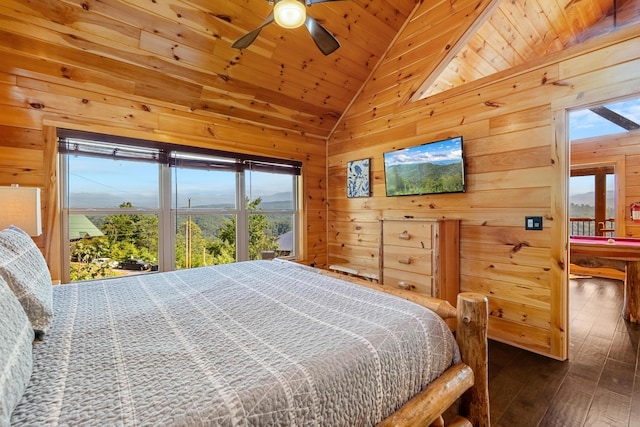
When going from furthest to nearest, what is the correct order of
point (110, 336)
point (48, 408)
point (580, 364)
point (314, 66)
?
1. point (314, 66)
2. point (580, 364)
3. point (110, 336)
4. point (48, 408)

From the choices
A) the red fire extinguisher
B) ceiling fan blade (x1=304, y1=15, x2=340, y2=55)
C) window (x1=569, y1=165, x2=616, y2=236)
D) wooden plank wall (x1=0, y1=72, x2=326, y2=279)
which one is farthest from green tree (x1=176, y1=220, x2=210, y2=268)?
window (x1=569, y1=165, x2=616, y2=236)

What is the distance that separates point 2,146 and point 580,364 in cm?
478

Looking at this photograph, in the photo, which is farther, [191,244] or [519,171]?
[191,244]

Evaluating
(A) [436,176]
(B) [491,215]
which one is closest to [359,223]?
(A) [436,176]

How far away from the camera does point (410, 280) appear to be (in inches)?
105

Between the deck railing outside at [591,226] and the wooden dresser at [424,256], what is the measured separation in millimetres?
4267

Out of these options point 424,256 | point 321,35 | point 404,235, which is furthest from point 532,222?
point 321,35

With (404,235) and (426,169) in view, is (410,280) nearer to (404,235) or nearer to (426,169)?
(404,235)

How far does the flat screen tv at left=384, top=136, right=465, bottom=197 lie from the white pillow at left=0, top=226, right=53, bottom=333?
294 cm

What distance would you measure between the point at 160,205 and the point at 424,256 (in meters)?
2.76

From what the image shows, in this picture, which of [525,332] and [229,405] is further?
[525,332]

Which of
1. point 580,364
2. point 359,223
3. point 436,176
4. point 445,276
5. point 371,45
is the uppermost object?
point 371,45

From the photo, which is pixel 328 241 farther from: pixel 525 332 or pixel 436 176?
pixel 525 332

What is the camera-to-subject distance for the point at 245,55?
2834mm
